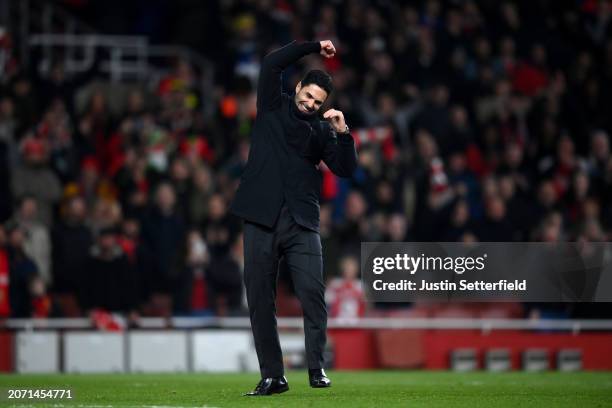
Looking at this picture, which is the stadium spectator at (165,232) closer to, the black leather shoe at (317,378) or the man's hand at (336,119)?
the black leather shoe at (317,378)

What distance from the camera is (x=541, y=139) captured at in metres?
21.3

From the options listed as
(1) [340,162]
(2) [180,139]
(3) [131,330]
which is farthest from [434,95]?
A: (1) [340,162]

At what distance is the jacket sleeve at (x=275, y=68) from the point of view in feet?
34.6

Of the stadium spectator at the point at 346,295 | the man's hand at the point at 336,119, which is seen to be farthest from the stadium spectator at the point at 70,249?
the man's hand at the point at 336,119

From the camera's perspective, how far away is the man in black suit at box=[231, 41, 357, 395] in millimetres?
10594

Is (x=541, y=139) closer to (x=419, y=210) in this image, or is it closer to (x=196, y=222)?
(x=419, y=210)

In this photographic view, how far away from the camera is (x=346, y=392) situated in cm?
1116

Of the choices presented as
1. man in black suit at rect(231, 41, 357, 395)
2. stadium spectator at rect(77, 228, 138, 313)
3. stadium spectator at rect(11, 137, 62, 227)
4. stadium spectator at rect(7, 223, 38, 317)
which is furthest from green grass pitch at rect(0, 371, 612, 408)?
stadium spectator at rect(11, 137, 62, 227)

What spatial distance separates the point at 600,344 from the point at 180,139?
21.3ft

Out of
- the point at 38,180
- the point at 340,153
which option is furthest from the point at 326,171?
the point at 340,153

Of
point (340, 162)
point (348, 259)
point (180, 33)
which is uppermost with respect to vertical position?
point (180, 33)

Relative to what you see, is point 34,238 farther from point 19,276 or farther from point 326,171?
point 326,171

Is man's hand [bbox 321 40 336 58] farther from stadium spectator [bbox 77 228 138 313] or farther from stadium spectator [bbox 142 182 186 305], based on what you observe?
stadium spectator [bbox 142 182 186 305]

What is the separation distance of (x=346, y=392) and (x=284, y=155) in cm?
190
